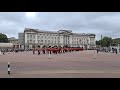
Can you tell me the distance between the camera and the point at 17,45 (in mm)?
139125

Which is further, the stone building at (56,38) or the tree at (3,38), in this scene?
the tree at (3,38)

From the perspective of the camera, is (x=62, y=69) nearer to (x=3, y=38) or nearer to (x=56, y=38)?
(x=56, y=38)

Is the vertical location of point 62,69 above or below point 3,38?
below

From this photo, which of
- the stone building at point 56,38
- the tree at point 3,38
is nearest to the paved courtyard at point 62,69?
the stone building at point 56,38

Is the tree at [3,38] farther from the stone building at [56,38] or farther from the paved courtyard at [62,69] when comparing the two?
the paved courtyard at [62,69]

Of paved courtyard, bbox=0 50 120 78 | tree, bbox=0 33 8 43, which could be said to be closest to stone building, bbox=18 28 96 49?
tree, bbox=0 33 8 43

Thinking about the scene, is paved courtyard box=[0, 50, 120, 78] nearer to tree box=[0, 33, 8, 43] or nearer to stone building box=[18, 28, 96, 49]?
stone building box=[18, 28, 96, 49]

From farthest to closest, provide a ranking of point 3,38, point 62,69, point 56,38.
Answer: point 3,38 → point 56,38 → point 62,69

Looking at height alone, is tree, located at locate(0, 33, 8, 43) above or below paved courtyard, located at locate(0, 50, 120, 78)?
above

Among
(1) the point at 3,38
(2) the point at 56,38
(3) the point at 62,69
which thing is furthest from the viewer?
(1) the point at 3,38

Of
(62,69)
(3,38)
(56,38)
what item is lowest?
(62,69)

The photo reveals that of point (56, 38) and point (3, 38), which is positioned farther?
point (3, 38)

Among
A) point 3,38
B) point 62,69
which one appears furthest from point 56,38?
point 62,69
